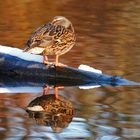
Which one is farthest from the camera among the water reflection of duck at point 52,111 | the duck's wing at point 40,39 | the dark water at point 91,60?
the duck's wing at point 40,39

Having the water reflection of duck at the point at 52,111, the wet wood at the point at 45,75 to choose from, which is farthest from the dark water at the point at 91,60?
the wet wood at the point at 45,75

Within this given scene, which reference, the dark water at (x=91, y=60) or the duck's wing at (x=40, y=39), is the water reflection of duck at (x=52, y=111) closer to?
the dark water at (x=91, y=60)

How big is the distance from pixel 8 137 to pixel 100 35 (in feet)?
20.4

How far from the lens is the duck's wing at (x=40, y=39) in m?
8.73

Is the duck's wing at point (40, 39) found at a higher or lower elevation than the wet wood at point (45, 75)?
higher

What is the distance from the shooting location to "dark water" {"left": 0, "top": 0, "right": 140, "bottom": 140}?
671cm

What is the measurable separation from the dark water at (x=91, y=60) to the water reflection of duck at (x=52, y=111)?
3.0 inches

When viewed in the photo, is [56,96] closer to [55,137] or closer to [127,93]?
[127,93]

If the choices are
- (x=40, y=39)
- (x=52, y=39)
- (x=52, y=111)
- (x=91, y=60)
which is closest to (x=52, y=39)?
(x=52, y=39)

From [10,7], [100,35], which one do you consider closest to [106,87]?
[100,35]

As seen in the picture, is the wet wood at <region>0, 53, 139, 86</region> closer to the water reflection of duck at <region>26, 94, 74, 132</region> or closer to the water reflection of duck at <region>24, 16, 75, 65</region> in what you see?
the water reflection of duck at <region>24, 16, 75, 65</region>

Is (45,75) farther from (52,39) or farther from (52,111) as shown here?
(52,111)

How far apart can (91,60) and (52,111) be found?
2.82 meters

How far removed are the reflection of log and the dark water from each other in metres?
0.19
